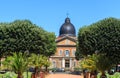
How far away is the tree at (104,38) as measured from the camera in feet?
161

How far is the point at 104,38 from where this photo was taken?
4966cm

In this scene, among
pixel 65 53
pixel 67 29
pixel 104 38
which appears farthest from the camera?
pixel 67 29

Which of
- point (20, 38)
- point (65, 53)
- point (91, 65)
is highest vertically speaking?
point (65, 53)

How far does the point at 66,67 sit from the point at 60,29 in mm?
13271

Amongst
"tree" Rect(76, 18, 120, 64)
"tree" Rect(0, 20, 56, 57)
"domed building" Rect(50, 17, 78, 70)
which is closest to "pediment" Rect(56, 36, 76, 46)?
"domed building" Rect(50, 17, 78, 70)

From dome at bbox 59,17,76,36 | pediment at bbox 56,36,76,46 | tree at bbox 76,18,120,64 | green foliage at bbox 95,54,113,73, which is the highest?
A: dome at bbox 59,17,76,36

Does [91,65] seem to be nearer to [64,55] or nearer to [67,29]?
[64,55]

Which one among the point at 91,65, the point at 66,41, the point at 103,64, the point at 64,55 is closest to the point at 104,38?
the point at 91,65

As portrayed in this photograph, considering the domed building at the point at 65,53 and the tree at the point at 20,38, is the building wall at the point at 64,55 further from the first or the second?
the tree at the point at 20,38

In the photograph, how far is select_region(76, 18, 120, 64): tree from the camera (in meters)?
49.2

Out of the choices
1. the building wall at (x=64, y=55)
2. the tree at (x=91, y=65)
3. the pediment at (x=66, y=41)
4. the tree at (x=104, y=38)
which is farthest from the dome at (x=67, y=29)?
the tree at (x=91, y=65)

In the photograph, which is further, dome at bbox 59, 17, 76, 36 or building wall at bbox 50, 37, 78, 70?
dome at bbox 59, 17, 76, 36

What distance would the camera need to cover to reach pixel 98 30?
5022 centimetres

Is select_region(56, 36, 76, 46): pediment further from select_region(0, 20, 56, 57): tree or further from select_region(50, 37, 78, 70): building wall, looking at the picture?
select_region(0, 20, 56, 57): tree
